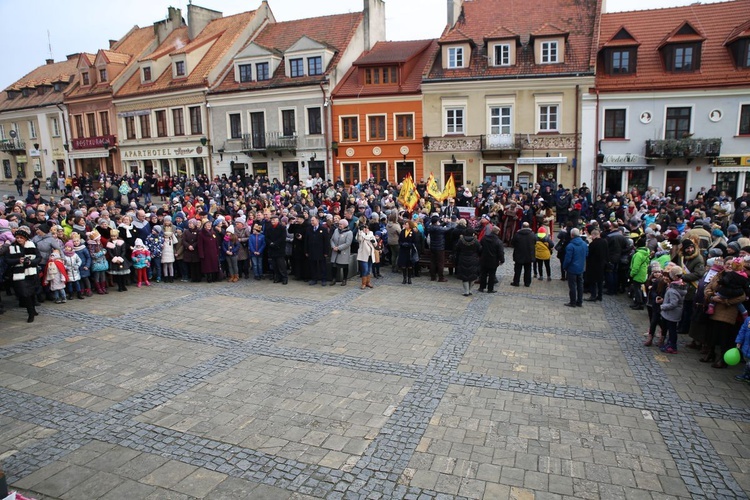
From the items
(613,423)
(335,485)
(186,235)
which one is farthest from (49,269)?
(613,423)

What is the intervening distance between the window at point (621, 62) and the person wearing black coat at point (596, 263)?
19.0m

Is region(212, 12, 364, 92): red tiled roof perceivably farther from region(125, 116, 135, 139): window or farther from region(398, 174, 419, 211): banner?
region(398, 174, 419, 211): banner

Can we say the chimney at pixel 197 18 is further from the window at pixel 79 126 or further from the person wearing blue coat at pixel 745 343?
the person wearing blue coat at pixel 745 343

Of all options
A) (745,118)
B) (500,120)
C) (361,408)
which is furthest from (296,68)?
(361,408)

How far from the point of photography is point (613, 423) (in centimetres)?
646

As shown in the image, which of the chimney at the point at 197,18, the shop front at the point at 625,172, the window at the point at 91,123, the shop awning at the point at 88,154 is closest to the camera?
the shop front at the point at 625,172

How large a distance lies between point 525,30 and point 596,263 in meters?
21.4

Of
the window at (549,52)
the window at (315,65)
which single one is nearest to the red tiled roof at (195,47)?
the window at (315,65)

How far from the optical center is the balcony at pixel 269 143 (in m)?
31.9

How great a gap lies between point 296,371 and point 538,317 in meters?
5.34

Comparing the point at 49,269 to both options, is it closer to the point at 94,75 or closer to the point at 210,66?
the point at 210,66

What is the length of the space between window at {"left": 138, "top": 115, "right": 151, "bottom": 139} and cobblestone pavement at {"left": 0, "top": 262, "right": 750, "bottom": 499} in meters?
28.7

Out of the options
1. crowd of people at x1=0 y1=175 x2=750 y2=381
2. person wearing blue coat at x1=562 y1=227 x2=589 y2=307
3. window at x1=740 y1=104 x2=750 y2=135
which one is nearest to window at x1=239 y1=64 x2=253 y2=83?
crowd of people at x1=0 y1=175 x2=750 y2=381

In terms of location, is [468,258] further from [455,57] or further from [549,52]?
[455,57]
